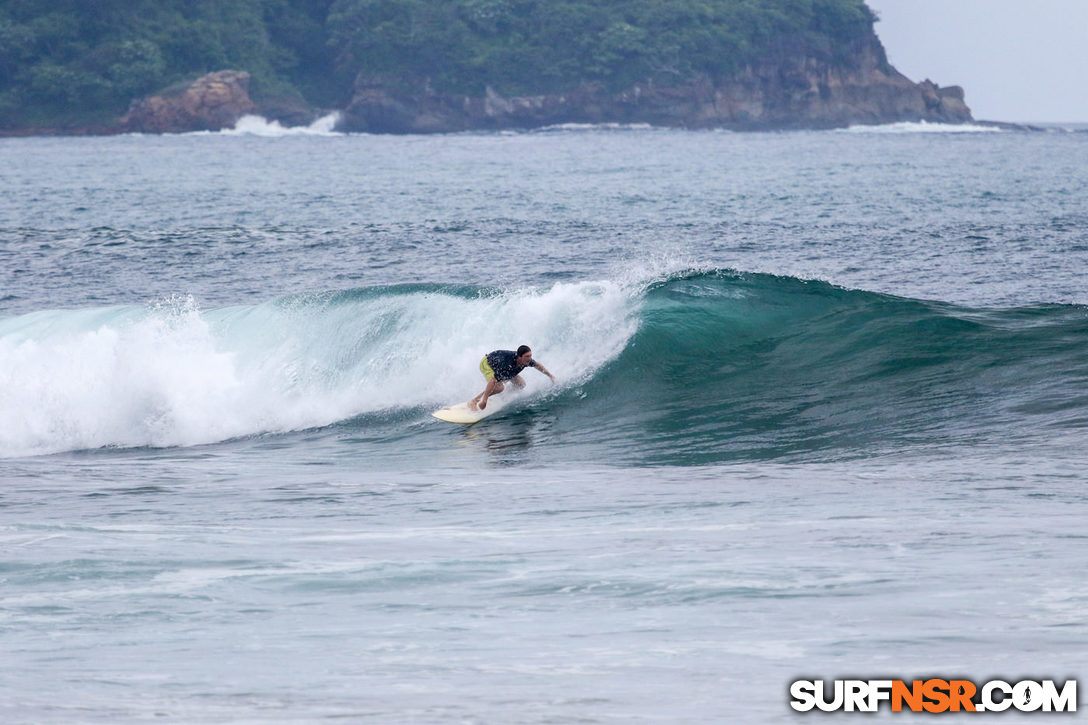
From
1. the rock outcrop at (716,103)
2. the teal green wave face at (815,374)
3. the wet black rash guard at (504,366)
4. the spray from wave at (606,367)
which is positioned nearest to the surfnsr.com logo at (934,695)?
the teal green wave face at (815,374)

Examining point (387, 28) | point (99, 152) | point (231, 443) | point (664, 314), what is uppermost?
point (387, 28)

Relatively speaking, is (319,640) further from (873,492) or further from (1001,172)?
(1001,172)

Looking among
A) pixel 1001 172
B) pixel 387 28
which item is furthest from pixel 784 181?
pixel 387 28

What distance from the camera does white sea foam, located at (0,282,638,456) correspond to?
54.7ft

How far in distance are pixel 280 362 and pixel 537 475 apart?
736cm

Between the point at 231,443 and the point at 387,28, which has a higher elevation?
the point at 387,28

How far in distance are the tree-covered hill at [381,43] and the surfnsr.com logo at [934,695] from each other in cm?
12522

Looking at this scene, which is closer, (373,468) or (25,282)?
(373,468)

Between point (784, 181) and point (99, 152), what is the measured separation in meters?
49.7

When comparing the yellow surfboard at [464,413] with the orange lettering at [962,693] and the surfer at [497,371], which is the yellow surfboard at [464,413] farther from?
the orange lettering at [962,693]

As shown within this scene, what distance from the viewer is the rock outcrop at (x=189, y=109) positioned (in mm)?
121375

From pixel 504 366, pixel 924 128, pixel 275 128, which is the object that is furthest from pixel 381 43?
pixel 504 366

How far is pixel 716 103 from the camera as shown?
149 metres

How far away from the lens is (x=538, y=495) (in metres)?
11.2
